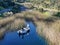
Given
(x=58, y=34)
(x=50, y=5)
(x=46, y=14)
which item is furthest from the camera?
(x=50, y=5)

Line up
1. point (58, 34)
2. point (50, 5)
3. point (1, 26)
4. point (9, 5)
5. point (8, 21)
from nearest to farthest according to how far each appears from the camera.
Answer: point (58, 34), point (1, 26), point (8, 21), point (50, 5), point (9, 5)

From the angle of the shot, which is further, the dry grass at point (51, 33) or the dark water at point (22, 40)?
the dark water at point (22, 40)

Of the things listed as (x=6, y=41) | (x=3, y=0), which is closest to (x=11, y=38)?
(x=6, y=41)

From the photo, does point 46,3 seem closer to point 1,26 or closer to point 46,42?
point 1,26

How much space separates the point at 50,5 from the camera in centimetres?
9425

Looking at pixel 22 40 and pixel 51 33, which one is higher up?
pixel 51 33

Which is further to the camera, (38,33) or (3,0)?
(3,0)

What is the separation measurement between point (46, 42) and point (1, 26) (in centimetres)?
2083

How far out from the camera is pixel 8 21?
6650cm

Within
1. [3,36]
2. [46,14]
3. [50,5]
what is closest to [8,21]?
[3,36]

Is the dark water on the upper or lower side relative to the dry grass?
lower

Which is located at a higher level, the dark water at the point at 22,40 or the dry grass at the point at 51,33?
the dry grass at the point at 51,33

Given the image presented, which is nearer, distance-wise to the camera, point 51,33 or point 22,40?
point 22,40

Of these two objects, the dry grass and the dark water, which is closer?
the dry grass
